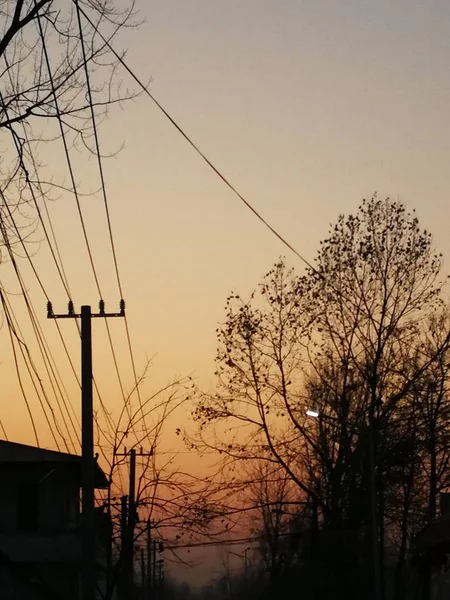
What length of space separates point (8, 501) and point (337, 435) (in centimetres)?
1127

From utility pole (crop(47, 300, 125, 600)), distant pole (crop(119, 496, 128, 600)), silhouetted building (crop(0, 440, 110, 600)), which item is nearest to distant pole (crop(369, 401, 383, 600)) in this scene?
distant pole (crop(119, 496, 128, 600))

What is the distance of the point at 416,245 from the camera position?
33.9 metres

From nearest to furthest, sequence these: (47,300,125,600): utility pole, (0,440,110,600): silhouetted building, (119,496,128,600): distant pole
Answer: (47,300,125,600): utility pole → (119,496,128,600): distant pole → (0,440,110,600): silhouetted building

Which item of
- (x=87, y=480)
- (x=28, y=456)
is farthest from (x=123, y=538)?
(x=28, y=456)

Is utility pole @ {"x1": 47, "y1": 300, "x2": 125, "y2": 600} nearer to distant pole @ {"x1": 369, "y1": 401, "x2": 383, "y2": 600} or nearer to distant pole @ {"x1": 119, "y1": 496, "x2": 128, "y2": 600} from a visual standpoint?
distant pole @ {"x1": 119, "y1": 496, "x2": 128, "y2": 600}

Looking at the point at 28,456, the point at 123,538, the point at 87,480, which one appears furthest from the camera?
the point at 28,456

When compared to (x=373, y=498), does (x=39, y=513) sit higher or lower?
higher

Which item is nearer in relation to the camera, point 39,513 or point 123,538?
point 123,538

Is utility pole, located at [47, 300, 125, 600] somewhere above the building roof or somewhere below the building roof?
below

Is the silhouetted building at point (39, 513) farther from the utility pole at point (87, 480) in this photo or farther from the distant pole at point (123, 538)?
the utility pole at point (87, 480)

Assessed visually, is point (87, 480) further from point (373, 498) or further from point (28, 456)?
point (28, 456)

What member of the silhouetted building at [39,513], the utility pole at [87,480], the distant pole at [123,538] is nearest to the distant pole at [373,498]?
the distant pole at [123,538]

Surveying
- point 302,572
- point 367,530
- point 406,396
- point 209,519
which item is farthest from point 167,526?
point 302,572

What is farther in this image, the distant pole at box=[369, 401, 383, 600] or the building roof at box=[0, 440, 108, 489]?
the building roof at box=[0, 440, 108, 489]
